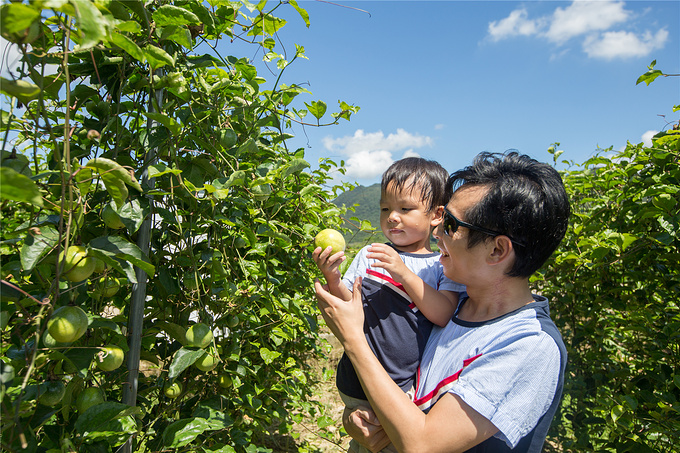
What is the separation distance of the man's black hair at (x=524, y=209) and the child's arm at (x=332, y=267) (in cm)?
44

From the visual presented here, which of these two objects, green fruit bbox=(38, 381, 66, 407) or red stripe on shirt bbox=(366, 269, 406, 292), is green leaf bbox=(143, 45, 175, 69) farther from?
red stripe on shirt bbox=(366, 269, 406, 292)

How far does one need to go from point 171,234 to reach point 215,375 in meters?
0.61

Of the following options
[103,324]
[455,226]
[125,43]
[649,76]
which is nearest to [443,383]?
[455,226]

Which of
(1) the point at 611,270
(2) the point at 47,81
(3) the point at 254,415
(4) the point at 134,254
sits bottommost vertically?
(3) the point at 254,415

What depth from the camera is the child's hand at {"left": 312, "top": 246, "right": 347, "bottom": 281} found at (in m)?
1.44

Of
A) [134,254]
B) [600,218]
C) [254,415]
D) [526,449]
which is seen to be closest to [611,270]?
[600,218]

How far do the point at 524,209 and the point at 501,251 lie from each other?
14cm

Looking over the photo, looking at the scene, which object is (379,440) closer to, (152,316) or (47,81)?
(152,316)

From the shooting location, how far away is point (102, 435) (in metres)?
0.96

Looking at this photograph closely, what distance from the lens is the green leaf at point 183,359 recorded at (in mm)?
1119

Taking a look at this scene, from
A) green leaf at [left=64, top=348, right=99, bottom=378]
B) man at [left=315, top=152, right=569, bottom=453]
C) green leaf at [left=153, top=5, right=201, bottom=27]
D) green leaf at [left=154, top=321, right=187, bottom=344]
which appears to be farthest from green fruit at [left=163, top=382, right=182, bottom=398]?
green leaf at [left=153, top=5, right=201, bottom=27]

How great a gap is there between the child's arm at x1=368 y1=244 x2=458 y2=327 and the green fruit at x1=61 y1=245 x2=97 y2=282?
2.97 feet

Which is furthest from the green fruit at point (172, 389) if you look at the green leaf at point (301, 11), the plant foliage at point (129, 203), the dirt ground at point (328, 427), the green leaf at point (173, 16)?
the dirt ground at point (328, 427)

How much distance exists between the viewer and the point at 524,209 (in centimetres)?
123
